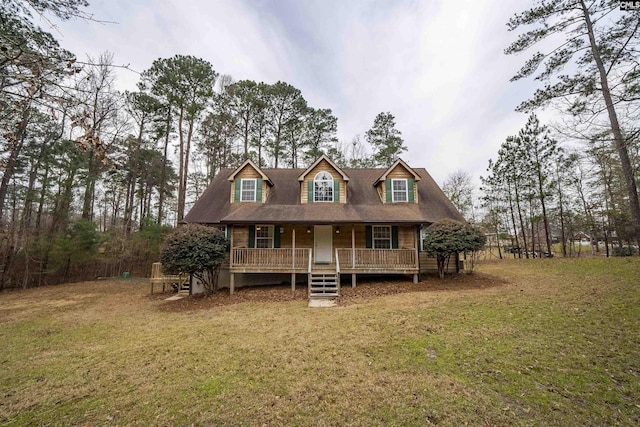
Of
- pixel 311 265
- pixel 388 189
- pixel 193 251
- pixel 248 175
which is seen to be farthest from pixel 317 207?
pixel 193 251

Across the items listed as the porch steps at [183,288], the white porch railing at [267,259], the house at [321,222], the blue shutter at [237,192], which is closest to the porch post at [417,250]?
the house at [321,222]

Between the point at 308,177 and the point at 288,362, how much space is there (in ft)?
35.2

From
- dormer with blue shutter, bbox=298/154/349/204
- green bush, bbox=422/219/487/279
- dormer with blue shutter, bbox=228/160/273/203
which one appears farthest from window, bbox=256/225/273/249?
green bush, bbox=422/219/487/279

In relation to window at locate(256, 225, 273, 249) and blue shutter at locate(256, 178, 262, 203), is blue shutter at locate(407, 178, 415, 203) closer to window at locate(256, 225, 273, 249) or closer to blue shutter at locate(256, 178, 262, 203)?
window at locate(256, 225, 273, 249)

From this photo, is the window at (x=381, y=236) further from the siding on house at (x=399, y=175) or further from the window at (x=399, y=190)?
the window at (x=399, y=190)

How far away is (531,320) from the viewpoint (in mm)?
6348

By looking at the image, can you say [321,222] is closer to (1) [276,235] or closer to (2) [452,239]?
(1) [276,235]

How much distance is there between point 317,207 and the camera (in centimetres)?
1375

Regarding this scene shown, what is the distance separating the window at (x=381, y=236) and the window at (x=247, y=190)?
6.93 m

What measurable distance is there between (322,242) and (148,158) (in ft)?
59.6

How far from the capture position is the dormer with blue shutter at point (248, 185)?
14469 mm

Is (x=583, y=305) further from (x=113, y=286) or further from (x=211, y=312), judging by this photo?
(x=113, y=286)

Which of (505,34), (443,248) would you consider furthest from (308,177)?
(505,34)

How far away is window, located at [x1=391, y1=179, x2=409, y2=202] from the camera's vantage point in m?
14.6
